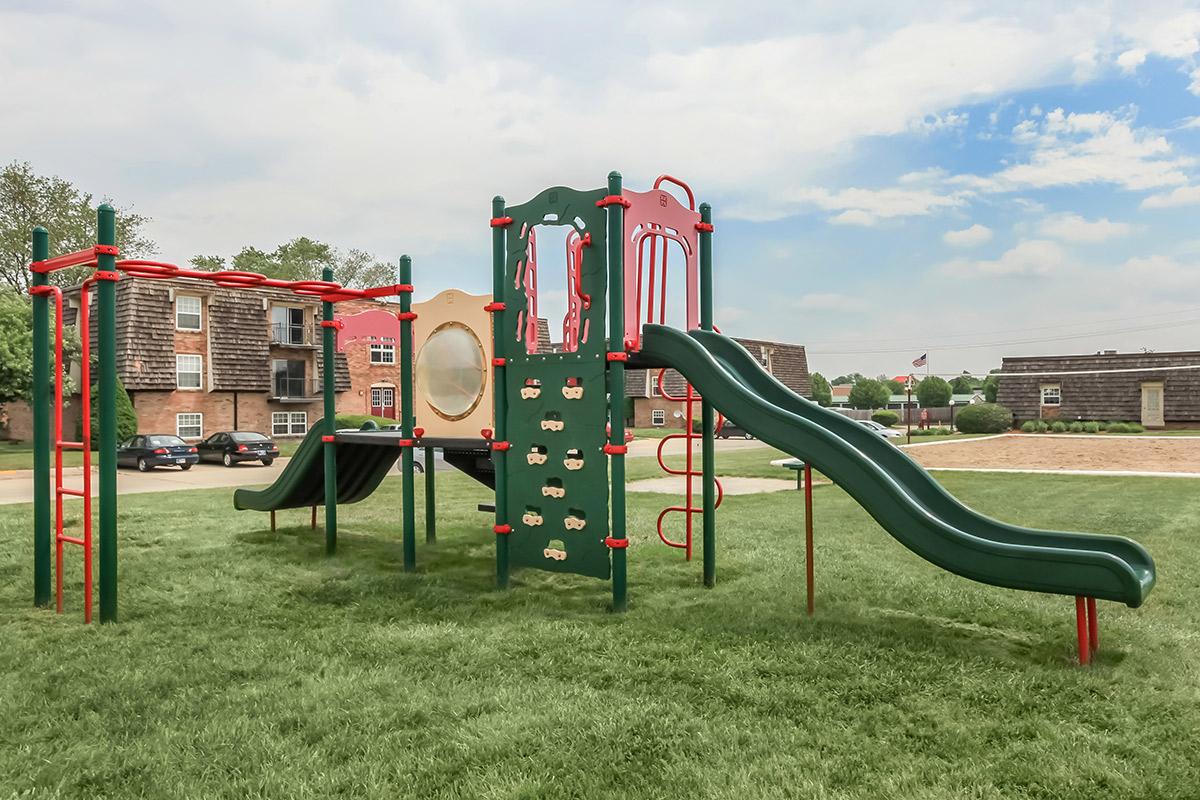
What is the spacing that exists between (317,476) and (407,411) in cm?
228

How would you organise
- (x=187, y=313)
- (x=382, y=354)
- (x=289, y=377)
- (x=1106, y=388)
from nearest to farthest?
(x=187, y=313), (x=289, y=377), (x=382, y=354), (x=1106, y=388)

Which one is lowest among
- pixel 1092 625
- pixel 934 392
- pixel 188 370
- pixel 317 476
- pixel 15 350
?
pixel 1092 625

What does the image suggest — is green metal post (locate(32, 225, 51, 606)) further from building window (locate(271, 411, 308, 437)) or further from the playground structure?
building window (locate(271, 411, 308, 437))

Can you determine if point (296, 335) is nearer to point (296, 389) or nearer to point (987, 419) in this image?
point (296, 389)

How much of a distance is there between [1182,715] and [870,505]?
1991mm

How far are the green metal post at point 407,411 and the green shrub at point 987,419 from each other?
36.4 meters

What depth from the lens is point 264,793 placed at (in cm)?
348

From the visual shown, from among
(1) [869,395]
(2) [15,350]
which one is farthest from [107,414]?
(1) [869,395]

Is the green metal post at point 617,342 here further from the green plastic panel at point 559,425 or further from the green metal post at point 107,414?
the green metal post at point 107,414

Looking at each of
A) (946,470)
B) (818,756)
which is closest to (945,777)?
(818,756)

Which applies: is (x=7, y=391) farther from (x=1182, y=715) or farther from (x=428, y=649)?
(x=1182, y=715)

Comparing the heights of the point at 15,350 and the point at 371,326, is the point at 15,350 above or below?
above

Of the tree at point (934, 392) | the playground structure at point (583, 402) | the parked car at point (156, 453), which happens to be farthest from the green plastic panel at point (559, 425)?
the tree at point (934, 392)

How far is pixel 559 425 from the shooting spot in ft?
22.7
